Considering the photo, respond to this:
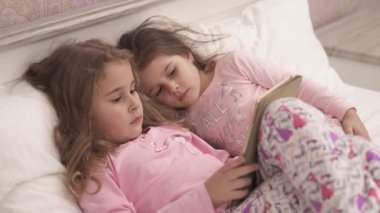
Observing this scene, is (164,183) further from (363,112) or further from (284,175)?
(363,112)

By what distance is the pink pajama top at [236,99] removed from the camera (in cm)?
131

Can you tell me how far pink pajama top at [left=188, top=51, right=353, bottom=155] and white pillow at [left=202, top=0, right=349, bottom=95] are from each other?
119 millimetres

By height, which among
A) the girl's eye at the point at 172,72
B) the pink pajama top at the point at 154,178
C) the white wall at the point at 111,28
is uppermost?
the white wall at the point at 111,28

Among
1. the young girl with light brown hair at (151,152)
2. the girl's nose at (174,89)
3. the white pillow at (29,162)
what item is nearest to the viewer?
the young girl with light brown hair at (151,152)

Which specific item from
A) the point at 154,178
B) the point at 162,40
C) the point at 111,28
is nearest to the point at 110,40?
the point at 111,28

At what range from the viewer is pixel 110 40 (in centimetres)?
135

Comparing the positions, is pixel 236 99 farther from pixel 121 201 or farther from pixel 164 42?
pixel 121 201

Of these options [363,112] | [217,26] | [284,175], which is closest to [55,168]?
[284,175]

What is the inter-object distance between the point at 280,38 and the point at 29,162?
902mm

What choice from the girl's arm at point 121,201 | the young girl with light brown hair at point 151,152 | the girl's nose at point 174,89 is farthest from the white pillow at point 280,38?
the girl's arm at point 121,201

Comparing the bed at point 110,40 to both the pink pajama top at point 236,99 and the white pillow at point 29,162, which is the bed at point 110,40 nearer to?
the white pillow at point 29,162

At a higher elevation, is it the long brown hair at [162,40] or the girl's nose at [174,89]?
the long brown hair at [162,40]

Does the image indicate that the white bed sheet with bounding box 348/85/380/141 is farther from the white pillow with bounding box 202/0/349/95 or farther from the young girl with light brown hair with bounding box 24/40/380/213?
the young girl with light brown hair with bounding box 24/40/380/213

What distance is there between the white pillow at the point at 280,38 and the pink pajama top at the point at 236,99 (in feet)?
0.39
